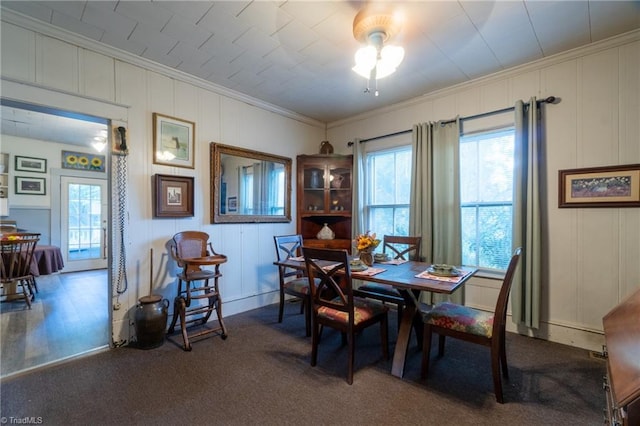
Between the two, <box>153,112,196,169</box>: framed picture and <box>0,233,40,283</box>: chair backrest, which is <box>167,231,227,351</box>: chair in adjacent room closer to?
<box>153,112,196,169</box>: framed picture

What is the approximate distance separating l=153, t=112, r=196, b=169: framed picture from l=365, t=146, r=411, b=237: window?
2.38 meters

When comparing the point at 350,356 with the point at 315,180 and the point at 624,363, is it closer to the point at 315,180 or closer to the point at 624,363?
the point at 624,363

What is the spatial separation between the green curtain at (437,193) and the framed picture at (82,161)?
6.81m

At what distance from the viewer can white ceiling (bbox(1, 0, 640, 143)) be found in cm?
206

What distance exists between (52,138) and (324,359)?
665 centimetres

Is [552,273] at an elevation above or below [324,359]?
above

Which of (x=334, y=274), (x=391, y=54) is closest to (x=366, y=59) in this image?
(x=391, y=54)

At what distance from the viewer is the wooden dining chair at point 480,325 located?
1816mm

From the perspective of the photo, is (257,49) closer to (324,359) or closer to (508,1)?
(508,1)

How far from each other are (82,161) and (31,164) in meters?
0.81

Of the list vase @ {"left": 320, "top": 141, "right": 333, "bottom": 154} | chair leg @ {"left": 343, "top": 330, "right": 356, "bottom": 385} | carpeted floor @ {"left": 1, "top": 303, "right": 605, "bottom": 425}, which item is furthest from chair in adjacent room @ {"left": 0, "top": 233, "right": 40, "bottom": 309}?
chair leg @ {"left": 343, "top": 330, "right": 356, "bottom": 385}

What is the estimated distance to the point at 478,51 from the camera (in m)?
2.62

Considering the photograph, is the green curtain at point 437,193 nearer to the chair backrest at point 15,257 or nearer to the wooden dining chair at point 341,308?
the wooden dining chair at point 341,308

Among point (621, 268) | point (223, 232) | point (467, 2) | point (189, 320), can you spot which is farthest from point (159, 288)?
point (621, 268)
